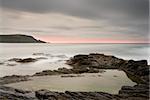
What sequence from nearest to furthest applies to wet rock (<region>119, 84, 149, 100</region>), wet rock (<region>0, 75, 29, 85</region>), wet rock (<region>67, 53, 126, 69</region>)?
1. wet rock (<region>119, 84, 149, 100</region>)
2. wet rock (<region>0, 75, 29, 85</region>)
3. wet rock (<region>67, 53, 126, 69</region>)

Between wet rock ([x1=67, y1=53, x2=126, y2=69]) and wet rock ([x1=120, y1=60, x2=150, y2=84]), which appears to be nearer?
wet rock ([x1=120, y1=60, x2=150, y2=84])

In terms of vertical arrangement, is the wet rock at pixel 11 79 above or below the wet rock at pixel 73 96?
below

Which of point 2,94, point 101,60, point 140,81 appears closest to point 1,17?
point 2,94

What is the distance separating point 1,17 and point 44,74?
18.7 meters

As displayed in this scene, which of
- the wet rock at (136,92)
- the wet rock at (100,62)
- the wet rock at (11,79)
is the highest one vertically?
the wet rock at (100,62)

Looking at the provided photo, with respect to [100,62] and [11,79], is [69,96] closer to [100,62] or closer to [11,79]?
[11,79]

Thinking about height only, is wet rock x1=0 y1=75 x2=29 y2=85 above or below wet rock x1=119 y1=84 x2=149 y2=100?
below

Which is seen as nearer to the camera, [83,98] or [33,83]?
[83,98]

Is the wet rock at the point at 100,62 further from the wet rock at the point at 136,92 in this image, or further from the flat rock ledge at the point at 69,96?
the flat rock ledge at the point at 69,96

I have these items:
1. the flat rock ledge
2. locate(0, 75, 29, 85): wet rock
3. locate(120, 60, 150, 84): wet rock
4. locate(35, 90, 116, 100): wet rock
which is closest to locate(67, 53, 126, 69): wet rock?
locate(120, 60, 150, 84): wet rock

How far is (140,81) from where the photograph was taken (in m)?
25.4

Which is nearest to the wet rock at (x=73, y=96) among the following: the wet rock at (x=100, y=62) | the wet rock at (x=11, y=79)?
the wet rock at (x=11, y=79)

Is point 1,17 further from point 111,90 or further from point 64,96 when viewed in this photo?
point 111,90

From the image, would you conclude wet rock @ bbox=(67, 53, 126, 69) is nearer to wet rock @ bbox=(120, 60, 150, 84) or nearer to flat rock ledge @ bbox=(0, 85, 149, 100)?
wet rock @ bbox=(120, 60, 150, 84)
